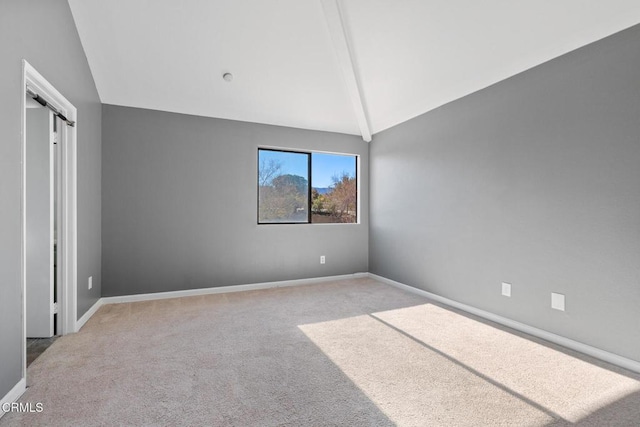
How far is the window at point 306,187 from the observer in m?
4.66

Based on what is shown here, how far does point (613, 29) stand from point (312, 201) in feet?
12.0

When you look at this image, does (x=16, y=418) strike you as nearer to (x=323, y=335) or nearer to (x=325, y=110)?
(x=323, y=335)

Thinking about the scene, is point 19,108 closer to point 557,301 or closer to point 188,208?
point 188,208

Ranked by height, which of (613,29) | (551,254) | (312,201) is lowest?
(551,254)

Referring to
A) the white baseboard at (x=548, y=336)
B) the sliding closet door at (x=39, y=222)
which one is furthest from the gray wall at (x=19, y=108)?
the white baseboard at (x=548, y=336)

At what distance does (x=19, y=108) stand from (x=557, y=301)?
4090 mm

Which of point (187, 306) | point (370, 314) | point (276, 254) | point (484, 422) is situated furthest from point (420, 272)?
point (187, 306)

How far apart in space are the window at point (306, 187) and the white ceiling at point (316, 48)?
2.48ft

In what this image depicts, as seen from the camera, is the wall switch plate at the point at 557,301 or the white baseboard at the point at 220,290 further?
the white baseboard at the point at 220,290

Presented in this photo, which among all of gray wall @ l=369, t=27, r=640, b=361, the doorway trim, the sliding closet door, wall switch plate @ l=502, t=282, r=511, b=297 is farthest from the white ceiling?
wall switch plate @ l=502, t=282, r=511, b=297

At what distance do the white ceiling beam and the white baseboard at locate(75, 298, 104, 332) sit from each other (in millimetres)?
3809

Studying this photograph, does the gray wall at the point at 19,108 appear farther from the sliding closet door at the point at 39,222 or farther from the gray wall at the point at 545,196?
the gray wall at the point at 545,196

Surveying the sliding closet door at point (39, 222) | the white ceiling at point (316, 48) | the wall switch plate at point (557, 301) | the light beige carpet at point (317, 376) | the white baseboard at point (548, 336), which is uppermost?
the white ceiling at point (316, 48)

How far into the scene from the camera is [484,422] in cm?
164
